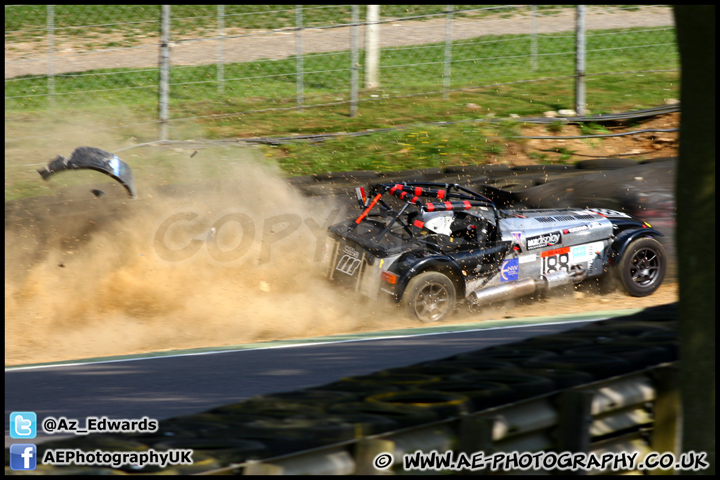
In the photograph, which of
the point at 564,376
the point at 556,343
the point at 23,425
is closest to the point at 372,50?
the point at 556,343

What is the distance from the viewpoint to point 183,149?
14133 mm

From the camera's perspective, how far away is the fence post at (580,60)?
48.2ft

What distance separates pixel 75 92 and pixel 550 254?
1228 centimetres

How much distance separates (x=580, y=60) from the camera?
48.8ft

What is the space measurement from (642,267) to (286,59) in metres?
11.9

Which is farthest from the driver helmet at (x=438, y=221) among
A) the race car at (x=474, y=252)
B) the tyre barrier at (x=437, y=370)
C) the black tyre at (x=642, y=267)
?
the tyre barrier at (x=437, y=370)

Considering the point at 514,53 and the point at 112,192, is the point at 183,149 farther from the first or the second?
the point at 514,53

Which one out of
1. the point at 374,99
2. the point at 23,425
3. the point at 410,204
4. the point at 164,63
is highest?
the point at 164,63

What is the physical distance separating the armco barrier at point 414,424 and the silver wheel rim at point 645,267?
5008 millimetres

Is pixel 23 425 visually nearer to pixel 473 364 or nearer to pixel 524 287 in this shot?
pixel 473 364

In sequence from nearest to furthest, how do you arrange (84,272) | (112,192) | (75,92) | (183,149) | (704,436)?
(704,436) < (84,272) < (112,192) < (183,149) < (75,92)

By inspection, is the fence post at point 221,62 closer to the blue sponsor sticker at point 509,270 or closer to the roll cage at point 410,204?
the roll cage at point 410,204

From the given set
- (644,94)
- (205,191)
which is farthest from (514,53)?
(205,191)

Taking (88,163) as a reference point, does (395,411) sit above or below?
below
